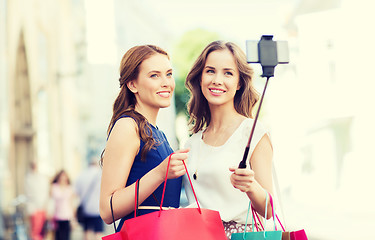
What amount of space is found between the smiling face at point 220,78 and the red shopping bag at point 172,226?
0.82 meters

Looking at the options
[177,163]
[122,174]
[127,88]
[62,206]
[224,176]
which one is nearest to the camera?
[177,163]

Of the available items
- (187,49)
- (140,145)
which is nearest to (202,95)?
→ (140,145)

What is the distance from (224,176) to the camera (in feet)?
10.2

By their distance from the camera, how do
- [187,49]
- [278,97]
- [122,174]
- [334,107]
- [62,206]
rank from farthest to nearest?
[187,49] → [278,97] → [334,107] → [62,206] → [122,174]

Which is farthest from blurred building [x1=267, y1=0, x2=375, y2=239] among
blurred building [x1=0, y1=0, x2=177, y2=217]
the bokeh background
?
blurred building [x1=0, y1=0, x2=177, y2=217]

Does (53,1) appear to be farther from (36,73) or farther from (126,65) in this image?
(126,65)

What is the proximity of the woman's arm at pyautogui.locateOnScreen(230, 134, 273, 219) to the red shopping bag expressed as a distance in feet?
0.72

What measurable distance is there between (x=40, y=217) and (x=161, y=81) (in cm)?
906

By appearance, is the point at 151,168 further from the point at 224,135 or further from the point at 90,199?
the point at 90,199

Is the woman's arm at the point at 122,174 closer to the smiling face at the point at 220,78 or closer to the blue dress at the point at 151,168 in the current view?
the blue dress at the point at 151,168

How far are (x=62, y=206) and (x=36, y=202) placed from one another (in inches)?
61.7

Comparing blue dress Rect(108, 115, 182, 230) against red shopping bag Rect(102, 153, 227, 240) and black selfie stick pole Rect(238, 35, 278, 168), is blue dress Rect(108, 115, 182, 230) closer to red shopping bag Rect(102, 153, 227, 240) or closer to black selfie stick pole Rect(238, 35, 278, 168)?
red shopping bag Rect(102, 153, 227, 240)

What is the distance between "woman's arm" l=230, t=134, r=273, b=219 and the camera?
8.63 feet

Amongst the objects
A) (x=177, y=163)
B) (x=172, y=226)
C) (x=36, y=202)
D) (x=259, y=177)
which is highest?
(x=177, y=163)
